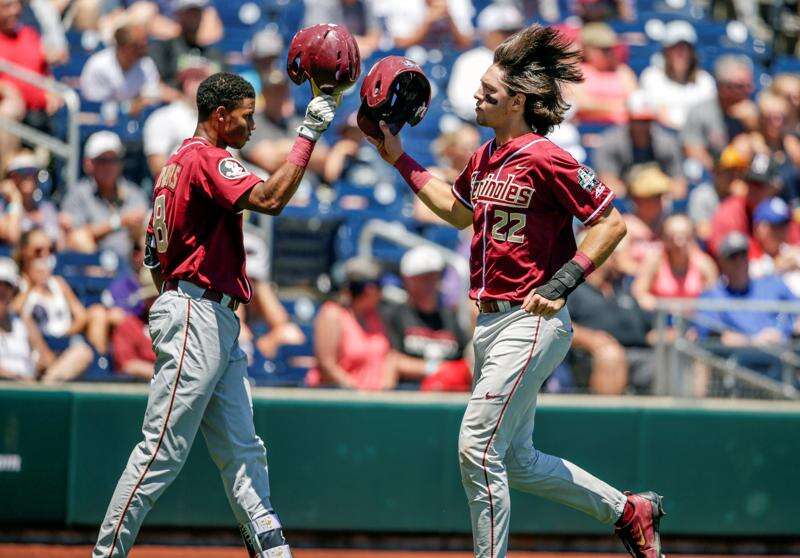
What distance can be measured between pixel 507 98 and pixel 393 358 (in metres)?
3.28

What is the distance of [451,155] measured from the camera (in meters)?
9.92

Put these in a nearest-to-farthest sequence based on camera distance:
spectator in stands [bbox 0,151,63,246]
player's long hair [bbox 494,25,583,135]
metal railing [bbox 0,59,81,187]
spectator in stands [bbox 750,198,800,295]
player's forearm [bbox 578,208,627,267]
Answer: player's forearm [bbox 578,208,627,267]
player's long hair [bbox 494,25,583,135]
spectator in stands [bbox 0,151,63,246]
metal railing [bbox 0,59,81,187]
spectator in stands [bbox 750,198,800,295]

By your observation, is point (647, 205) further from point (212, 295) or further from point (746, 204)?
point (212, 295)

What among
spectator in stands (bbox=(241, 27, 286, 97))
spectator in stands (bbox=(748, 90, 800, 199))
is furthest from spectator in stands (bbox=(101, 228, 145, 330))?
spectator in stands (bbox=(748, 90, 800, 199))

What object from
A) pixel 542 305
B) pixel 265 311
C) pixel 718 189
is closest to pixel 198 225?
pixel 542 305

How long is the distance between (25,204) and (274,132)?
6.63 ft

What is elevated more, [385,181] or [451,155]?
[451,155]

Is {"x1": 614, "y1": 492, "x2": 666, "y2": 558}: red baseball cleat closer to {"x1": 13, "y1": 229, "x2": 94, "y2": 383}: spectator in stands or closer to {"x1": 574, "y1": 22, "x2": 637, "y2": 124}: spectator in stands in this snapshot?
{"x1": 13, "y1": 229, "x2": 94, "y2": 383}: spectator in stands

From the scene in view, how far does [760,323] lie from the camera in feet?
25.1

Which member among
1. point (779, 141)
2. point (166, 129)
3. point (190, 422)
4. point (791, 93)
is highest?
point (791, 93)

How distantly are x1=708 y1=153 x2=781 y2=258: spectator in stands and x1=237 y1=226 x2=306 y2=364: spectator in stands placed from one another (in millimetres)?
3462

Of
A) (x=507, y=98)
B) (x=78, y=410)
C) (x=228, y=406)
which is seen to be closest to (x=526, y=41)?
(x=507, y=98)

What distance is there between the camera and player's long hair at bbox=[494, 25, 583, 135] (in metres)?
5.02

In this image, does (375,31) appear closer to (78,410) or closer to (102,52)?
(102,52)
